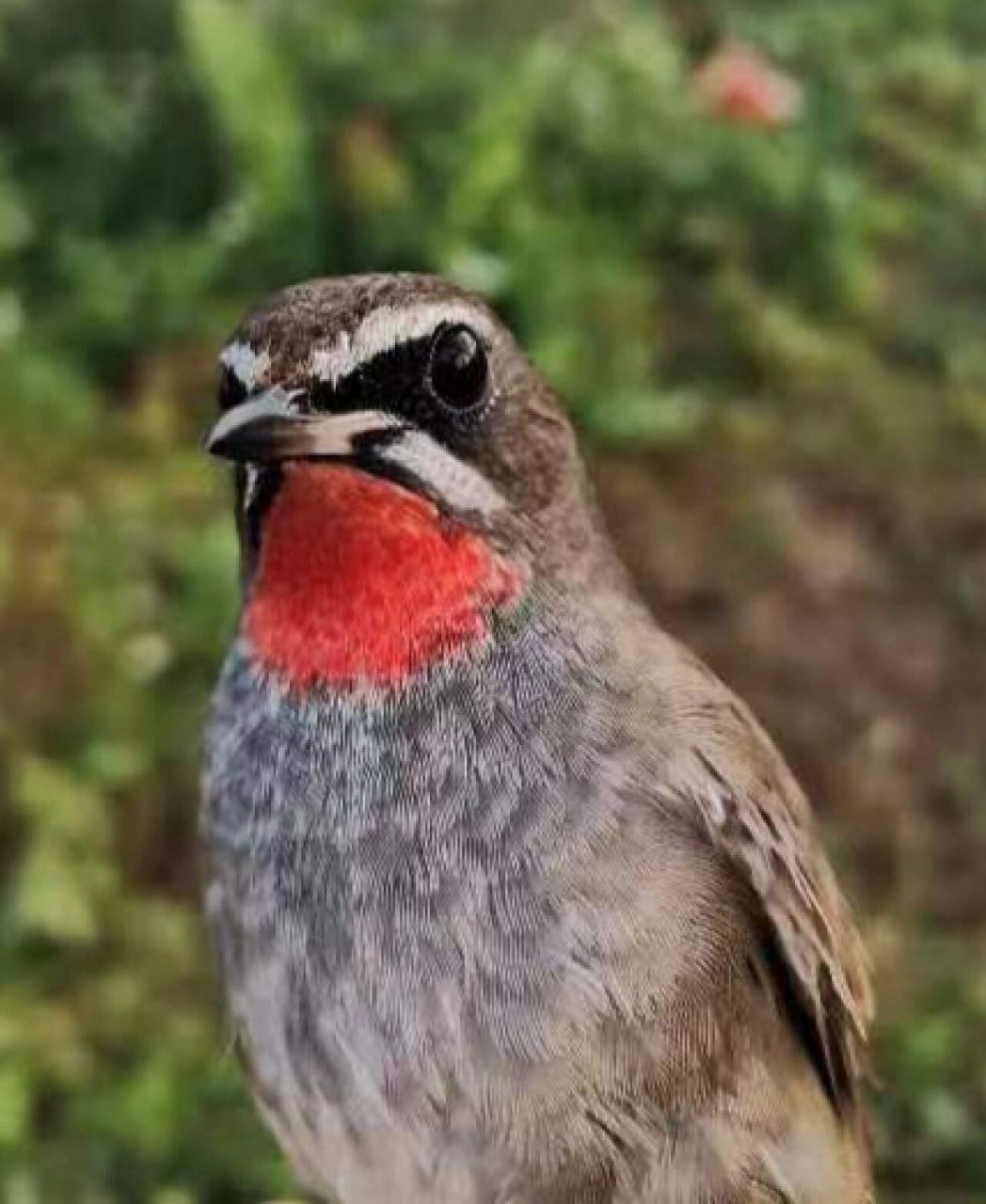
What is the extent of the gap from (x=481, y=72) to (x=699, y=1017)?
16.4ft

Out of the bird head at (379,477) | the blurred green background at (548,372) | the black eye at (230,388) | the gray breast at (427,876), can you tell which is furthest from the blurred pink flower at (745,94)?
the black eye at (230,388)

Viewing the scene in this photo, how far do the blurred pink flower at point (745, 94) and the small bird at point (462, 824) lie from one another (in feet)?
15.7

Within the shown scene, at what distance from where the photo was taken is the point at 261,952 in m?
2.31

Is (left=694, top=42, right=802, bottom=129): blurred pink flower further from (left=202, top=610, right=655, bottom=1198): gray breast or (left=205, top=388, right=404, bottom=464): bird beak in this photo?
(left=205, top=388, right=404, bottom=464): bird beak

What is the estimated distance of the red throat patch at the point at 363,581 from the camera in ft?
7.13

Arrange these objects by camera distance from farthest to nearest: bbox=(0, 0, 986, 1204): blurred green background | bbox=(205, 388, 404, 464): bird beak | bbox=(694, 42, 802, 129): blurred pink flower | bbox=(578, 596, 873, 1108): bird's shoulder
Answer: bbox=(694, 42, 802, 129): blurred pink flower < bbox=(0, 0, 986, 1204): blurred green background < bbox=(578, 596, 873, 1108): bird's shoulder < bbox=(205, 388, 404, 464): bird beak

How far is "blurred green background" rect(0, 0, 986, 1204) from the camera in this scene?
4.63 m

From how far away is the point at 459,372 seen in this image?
224cm

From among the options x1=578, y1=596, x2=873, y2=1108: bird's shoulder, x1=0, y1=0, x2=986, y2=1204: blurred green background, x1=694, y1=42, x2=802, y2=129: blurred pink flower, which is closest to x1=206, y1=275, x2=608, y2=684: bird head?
x1=578, y1=596, x2=873, y2=1108: bird's shoulder

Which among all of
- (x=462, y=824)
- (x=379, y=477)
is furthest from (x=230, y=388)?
(x=462, y=824)

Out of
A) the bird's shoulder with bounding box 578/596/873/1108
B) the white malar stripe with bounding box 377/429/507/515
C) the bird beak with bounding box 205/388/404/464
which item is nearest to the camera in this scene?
the bird beak with bounding box 205/388/404/464

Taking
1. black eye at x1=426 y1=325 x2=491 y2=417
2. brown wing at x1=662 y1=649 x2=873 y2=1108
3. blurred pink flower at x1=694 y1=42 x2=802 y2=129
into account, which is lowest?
brown wing at x1=662 y1=649 x2=873 y2=1108

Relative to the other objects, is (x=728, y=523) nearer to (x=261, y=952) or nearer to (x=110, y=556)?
(x=110, y=556)

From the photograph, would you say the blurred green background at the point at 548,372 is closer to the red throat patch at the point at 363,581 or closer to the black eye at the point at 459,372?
the red throat patch at the point at 363,581
